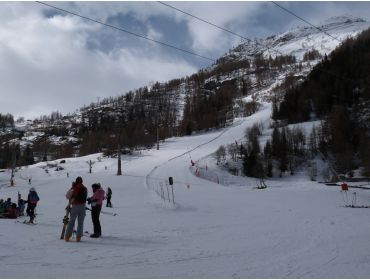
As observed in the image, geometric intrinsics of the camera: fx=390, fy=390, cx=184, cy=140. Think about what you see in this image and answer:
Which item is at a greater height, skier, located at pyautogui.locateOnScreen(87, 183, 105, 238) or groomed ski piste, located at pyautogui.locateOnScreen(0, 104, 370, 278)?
skier, located at pyautogui.locateOnScreen(87, 183, 105, 238)

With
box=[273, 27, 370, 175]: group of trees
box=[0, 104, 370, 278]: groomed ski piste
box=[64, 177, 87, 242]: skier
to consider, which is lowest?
box=[0, 104, 370, 278]: groomed ski piste

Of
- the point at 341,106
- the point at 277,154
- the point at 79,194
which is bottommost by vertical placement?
the point at 79,194

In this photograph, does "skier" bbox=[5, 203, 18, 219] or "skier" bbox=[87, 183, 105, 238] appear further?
"skier" bbox=[5, 203, 18, 219]

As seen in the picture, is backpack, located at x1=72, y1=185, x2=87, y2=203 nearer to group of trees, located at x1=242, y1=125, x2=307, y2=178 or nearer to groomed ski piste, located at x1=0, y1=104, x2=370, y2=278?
groomed ski piste, located at x1=0, y1=104, x2=370, y2=278

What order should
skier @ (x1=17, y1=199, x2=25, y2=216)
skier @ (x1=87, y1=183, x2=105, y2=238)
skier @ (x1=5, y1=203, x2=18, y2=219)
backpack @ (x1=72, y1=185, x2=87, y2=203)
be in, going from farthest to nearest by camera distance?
1. skier @ (x1=17, y1=199, x2=25, y2=216)
2. skier @ (x1=5, y1=203, x2=18, y2=219)
3. skier @ (x1=87, y1=183, x2=105, y2=238)
4. backpack @ (x1=72, y1=185, x2=87, y2=203)

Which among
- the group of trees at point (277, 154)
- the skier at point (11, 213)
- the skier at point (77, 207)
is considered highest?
the group of trees at point (277, 154)

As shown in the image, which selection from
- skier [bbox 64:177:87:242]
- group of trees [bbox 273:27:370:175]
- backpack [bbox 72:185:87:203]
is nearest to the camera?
skier [bbox 64:177:87:242]

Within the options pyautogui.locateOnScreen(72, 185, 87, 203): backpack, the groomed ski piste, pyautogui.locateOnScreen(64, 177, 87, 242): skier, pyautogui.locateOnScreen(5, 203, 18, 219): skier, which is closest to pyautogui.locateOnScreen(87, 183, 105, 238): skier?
the groomed ski piste

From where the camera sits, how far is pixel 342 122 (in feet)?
258

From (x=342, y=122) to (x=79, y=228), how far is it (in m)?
76.0

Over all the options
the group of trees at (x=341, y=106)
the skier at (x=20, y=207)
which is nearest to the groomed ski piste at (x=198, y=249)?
the skier at (x=20, y=207)

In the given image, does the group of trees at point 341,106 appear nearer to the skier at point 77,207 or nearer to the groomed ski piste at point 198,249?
the groomed ski piste at point 198,249

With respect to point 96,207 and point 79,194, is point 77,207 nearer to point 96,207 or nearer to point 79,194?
point 79,194

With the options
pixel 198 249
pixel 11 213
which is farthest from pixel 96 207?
pixel 11 213
